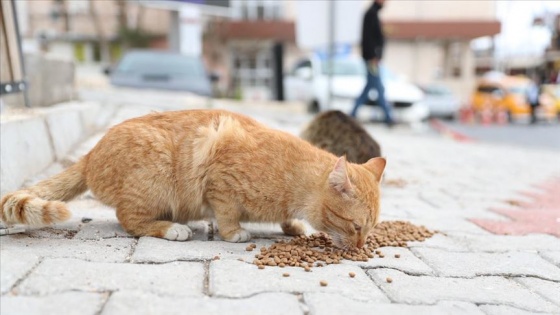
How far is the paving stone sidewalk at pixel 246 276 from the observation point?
210 cm

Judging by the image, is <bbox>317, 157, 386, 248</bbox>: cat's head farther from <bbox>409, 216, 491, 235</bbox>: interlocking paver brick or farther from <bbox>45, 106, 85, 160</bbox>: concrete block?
<bbox>45, 106, 85, 160</bbox>: concrete block

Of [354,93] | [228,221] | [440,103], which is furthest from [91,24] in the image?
[228,221]

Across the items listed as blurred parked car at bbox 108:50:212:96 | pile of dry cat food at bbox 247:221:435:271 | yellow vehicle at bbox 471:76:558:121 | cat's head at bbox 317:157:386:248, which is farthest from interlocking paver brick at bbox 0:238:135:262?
yellow vehicle at bbox 471:76:558:121

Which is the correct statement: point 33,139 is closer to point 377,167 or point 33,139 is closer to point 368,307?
point 377,167

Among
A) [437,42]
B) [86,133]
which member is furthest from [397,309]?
[437,42]

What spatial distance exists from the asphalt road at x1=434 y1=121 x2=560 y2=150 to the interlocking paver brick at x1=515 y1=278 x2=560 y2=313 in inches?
480

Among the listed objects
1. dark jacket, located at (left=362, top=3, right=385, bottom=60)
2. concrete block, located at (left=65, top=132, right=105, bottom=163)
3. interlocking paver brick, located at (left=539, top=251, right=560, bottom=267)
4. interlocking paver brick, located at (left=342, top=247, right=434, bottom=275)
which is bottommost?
interlocking paver brick, located at (left=539, top=251, right=560, bottom=267)

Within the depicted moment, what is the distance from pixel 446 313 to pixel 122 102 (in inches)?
275

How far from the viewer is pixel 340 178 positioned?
2.89m

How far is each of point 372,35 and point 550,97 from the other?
1956 cm

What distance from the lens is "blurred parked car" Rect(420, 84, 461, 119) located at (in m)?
23.7

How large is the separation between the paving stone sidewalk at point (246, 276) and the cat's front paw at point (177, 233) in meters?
0.07

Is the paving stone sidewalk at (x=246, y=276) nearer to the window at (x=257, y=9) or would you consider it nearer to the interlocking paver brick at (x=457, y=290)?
the interlocking paver brick at (x=457, y=290)

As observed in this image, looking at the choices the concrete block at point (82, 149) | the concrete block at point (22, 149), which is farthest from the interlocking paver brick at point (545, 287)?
the concrete block at point (82, 149)
